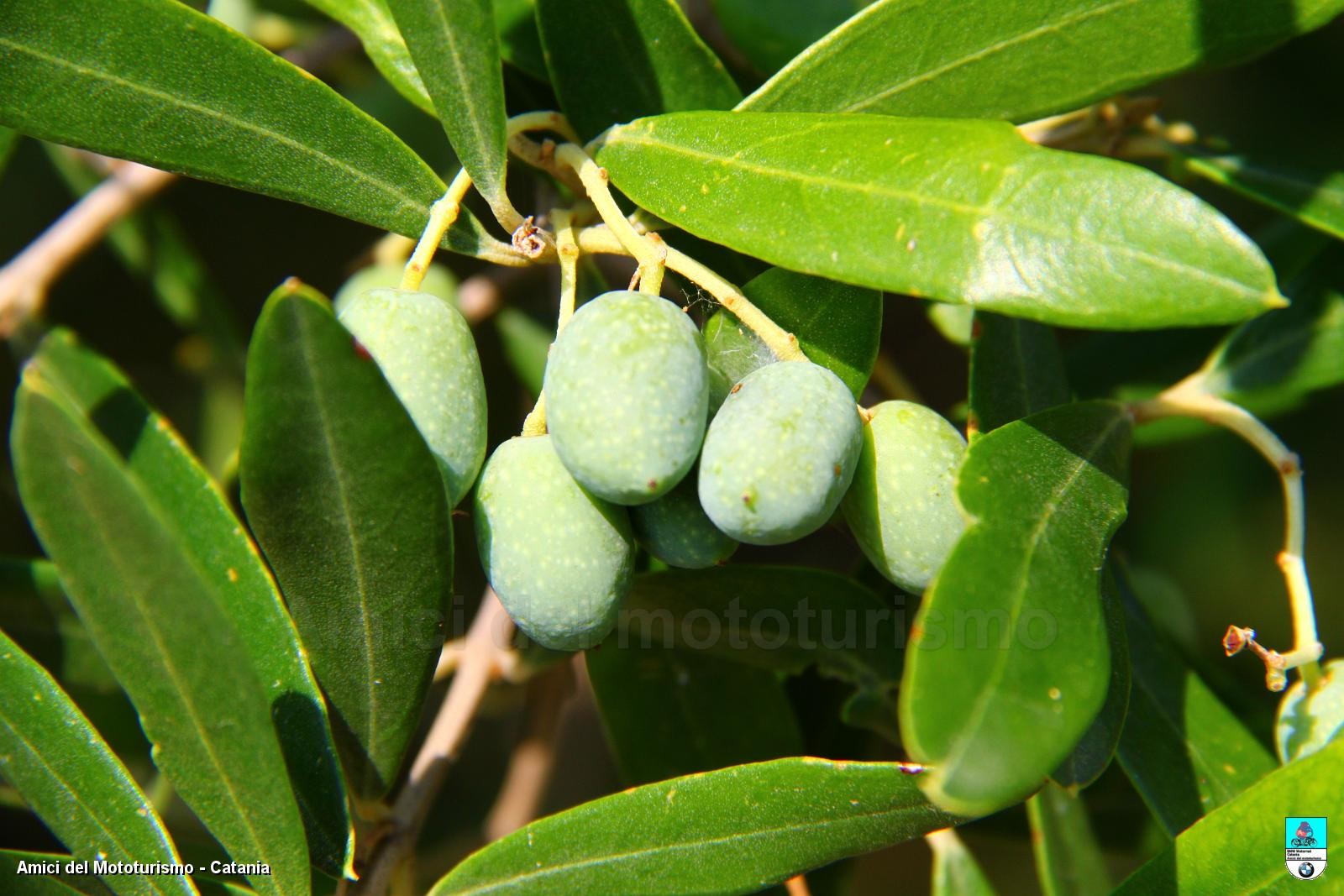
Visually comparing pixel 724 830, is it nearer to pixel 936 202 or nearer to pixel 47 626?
pixel 936 202

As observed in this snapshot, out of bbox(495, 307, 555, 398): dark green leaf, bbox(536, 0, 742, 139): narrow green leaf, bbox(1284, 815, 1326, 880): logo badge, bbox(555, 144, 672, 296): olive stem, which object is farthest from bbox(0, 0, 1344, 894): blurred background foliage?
bbox(1284, 815, 1326, 880): logo badge

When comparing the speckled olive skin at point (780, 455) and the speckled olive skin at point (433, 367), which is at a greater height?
the speckled olive skin at point (433, 367)

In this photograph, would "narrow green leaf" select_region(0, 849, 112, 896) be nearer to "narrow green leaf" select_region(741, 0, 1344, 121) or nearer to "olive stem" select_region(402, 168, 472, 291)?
"olive stem" select_region(402, 168, 472, 291)

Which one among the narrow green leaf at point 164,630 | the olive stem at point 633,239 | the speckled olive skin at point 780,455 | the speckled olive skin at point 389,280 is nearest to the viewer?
the narrow green leaf at point 164,630

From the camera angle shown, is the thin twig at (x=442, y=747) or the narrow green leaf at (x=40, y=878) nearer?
the narrow green leaf at (x=40, y=878)

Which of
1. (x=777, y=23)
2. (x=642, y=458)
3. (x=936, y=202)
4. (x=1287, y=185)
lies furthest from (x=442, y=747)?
(x=1287, y=185)

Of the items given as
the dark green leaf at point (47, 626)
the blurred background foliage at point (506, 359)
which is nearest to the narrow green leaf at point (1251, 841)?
the blurred background foliage at point (506, 359)

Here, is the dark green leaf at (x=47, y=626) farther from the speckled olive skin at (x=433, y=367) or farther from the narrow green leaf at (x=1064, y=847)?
the narrow green leaf at (x=1064, y=847)

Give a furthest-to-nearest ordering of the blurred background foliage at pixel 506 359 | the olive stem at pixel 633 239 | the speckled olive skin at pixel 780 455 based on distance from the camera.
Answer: the blurred background foliage at pixel 506 359 < the olive stem at pixel 633 239 < the speckled olive skin at pixel 780 455
